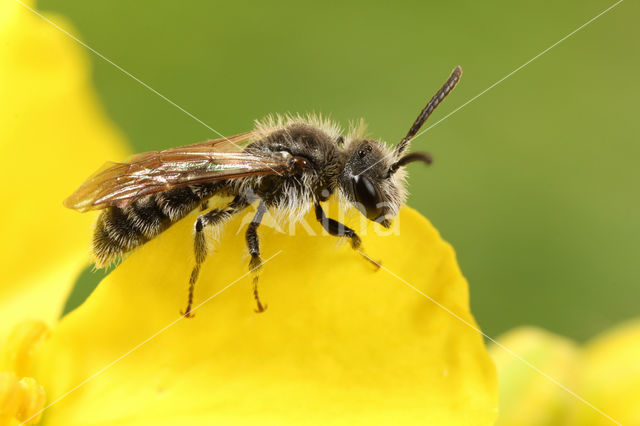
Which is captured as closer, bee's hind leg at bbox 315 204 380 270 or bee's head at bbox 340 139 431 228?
bee's hind leg at bbox 315 204 380 270

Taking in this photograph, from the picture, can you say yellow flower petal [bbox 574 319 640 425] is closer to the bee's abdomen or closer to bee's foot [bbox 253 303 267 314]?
bee's foot [bbox 253 303 267 314]

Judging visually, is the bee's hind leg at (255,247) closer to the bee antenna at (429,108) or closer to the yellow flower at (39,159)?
the bee antenna at (429,108)

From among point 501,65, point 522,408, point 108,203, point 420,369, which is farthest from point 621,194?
point 108,203

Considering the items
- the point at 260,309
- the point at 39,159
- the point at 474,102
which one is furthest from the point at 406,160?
the point at 474,102

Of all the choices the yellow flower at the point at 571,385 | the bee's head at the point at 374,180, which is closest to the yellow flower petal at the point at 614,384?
the yellow flower at the point at 571,385

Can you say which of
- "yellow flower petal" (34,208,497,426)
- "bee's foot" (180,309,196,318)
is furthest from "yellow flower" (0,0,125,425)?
"bee's foot" (180,309,196,318)

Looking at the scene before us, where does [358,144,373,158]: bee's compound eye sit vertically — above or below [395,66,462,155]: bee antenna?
below
